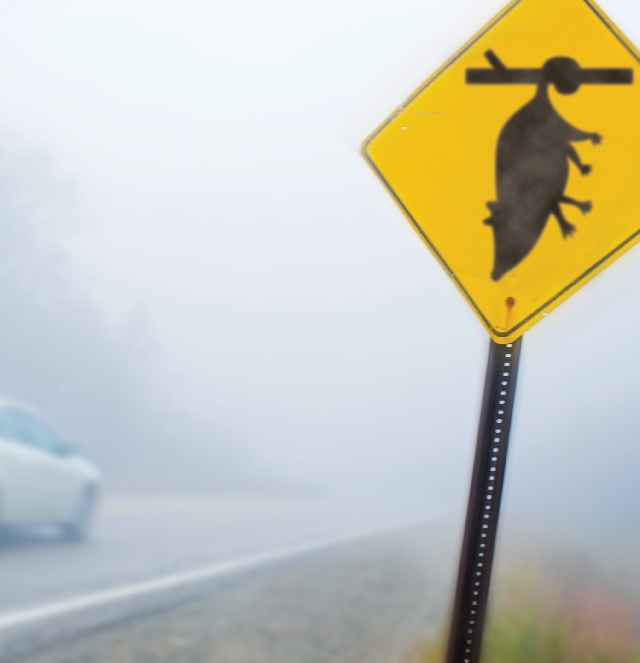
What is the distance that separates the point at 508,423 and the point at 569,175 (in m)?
0.59

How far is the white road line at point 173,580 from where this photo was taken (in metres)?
2.63

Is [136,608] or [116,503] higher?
[116,503]

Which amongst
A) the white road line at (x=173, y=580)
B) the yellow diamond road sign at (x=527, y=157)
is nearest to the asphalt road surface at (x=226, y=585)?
the white road line at (x=173, y=580)

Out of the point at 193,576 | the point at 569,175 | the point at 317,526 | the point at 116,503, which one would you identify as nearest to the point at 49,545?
the point at 116,503

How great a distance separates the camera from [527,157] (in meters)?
1.80

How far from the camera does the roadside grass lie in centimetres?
277

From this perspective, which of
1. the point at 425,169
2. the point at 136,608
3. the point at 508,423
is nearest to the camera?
the point at 508,423

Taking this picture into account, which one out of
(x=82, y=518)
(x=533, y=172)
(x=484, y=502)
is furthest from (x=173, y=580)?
(x=533, y=172)

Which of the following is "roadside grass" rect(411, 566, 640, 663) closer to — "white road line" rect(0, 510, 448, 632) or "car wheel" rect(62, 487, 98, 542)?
"white road line" rect(0, 510, 448, 632)

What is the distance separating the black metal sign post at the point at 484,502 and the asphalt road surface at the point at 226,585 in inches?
42.7

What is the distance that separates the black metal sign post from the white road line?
3.92 ft

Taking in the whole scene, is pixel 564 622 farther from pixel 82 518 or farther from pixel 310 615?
pixel 82 518

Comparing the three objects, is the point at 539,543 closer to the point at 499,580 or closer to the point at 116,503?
the point at 499,580

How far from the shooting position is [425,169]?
1881 millimetres
